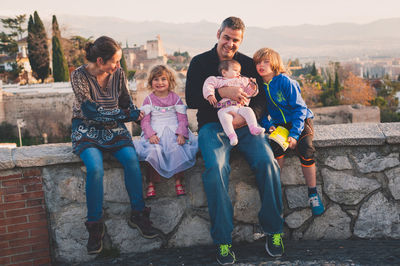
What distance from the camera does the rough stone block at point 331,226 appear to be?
9.58ft

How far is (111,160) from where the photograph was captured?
2.88 m

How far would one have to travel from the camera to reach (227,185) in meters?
2.65

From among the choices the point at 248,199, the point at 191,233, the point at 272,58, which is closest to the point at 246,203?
the point at 248,199

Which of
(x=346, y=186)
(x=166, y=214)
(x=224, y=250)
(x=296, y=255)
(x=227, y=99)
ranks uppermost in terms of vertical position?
(x=227, y=99)

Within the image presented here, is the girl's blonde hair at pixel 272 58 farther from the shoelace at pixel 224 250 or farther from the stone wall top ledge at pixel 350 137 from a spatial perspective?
the shoelace at pixel 224 250

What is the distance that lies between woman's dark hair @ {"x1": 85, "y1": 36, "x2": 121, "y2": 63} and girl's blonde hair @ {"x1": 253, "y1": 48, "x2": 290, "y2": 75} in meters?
1.18

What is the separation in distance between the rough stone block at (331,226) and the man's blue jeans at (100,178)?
136cm

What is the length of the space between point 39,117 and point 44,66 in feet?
18.5

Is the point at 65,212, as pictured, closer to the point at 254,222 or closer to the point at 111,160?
the point at 111,160

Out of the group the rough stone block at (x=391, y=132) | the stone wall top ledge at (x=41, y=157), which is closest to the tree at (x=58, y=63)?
the stone wall top ledge at (x=41, y=157)

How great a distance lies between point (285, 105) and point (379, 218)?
1143mm

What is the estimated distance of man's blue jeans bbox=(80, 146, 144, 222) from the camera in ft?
8.70

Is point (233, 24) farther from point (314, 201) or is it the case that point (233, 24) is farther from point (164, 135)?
point (314, 201)

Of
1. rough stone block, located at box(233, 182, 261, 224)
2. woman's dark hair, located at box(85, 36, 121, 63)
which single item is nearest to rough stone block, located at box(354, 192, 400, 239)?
rough stone block, located at box(233, 182, 261, 224)
